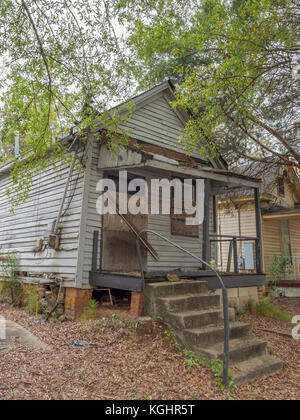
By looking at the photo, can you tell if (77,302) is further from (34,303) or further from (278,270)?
(278,270)

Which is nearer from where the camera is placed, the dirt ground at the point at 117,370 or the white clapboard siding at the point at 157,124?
the dirt ground at the point at 117,370

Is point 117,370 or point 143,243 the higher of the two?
point 143,243

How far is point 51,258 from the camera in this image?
25.2 ft

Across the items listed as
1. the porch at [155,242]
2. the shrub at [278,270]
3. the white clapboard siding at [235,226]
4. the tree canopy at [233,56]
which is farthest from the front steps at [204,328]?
the white clapboard siding at [235,226]

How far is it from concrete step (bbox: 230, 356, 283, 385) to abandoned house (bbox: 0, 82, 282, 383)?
1cm

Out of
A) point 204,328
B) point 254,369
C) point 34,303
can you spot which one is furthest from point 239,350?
point 34,303

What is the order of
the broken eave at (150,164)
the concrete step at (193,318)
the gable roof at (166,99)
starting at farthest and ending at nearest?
the gable roof at (166,99) → the broken eave at (150,164) → the concrete step at (193,318)

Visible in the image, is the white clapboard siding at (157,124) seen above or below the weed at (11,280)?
above

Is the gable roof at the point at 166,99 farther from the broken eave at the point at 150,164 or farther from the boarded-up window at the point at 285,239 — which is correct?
the boarded-up window at the point at 285,239

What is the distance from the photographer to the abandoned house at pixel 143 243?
15.8ft

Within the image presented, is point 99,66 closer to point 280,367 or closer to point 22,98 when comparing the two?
point 22,98

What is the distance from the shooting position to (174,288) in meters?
5.38

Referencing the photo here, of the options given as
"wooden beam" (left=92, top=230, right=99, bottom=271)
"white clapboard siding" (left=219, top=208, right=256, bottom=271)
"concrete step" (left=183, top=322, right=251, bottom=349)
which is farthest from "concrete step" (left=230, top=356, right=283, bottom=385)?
"white clapboard siding" (left=219, top=208, right=256, bottom=271)

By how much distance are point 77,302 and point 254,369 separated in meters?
3.91
